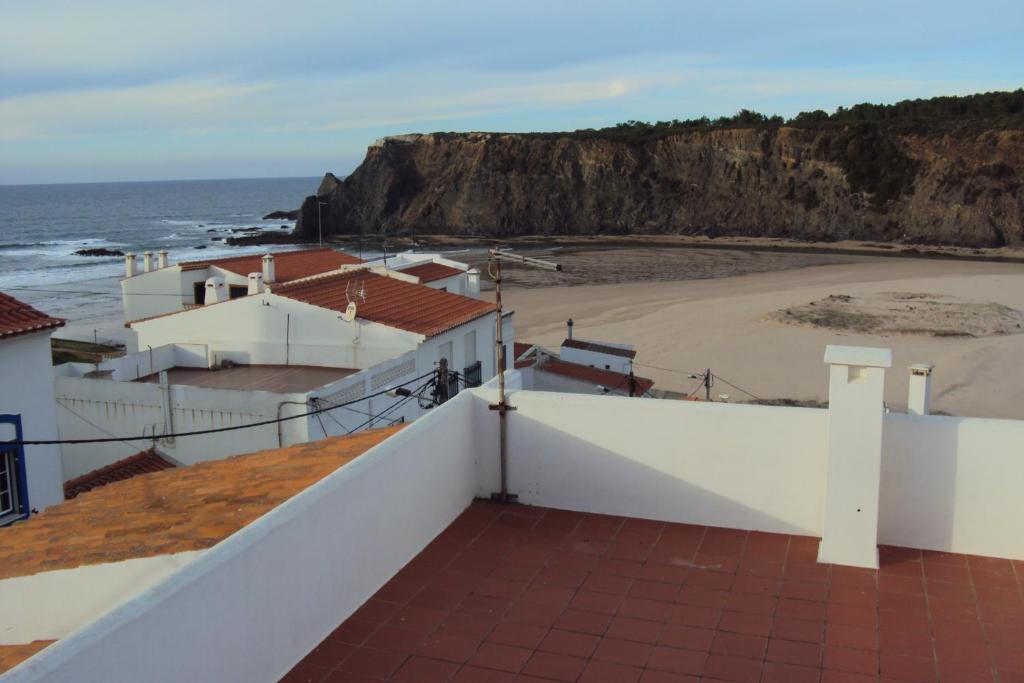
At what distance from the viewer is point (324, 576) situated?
5477 mm

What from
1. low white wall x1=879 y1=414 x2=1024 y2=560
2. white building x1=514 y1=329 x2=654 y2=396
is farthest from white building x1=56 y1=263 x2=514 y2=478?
low white wall x1=879 y1=414 x2=1024 y2=560

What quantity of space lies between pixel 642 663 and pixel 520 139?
100.0 meters

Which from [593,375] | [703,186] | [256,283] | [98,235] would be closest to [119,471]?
[256,283]

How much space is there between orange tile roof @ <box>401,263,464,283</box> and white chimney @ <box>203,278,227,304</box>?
551 cm

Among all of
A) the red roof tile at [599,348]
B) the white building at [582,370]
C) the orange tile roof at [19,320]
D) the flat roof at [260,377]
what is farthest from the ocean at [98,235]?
the orange tile roof at [19,320]

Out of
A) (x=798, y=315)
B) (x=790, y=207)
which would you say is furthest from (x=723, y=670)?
(x=790, y=207)

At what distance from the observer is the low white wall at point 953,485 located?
6336mm

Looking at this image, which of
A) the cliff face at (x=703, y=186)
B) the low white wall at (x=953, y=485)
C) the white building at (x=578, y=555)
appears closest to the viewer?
the white building at (x=578, y=555)

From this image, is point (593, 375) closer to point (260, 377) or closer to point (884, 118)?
point (260, 377)

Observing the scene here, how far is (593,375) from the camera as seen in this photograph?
27.2 m

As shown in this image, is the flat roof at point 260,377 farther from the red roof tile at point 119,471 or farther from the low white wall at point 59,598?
the low white wall at point 59,598

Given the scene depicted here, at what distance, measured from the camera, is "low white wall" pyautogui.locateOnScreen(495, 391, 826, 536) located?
6840 millimetres

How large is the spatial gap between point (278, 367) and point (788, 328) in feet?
87.3

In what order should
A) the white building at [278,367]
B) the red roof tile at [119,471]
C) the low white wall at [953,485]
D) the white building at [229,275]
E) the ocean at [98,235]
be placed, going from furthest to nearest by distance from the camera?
1. the ocean at [98,235]
2. the white building at [229,275]
3. the white building at [278,367]
4. the red roof tile at [119,471]
5. the low white wall at [953,485]
